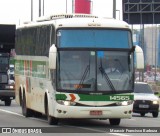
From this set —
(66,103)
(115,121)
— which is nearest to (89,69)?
(66,103)

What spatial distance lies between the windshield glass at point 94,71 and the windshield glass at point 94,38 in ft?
0.84

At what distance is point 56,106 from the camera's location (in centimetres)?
2156

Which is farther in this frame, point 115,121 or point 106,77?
point 115,121

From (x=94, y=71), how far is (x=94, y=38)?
1063mm

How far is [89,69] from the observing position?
71.1 ft

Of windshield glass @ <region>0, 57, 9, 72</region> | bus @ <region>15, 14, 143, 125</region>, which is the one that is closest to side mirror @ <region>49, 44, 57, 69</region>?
bus @ <region>15, 14, 143, 125</region>

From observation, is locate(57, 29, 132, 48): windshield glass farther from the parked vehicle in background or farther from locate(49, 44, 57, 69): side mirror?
the parked vehicle in background

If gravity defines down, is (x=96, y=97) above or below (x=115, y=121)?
above

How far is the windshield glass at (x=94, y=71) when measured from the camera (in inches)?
849

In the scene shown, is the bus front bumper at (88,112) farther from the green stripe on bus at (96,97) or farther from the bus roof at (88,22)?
the bus roof at (88,22)

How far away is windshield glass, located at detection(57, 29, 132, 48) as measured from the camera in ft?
72.1

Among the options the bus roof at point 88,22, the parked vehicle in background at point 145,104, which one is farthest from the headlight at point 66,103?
the parked vehicle in background at point 145,104

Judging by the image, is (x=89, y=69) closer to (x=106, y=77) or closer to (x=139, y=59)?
(x=106, y=77)

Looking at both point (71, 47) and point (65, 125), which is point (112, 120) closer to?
point (65, 125)
